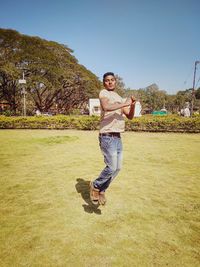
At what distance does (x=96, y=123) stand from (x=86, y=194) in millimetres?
15599

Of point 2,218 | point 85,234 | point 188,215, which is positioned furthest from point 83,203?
point 188,215

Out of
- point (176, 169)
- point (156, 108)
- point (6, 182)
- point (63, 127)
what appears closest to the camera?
point (6, 182)

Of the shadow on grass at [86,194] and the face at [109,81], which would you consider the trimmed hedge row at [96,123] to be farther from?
the face at [109,81]

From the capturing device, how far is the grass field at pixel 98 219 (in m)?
2.71

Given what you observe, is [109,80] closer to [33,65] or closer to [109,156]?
[109,156]

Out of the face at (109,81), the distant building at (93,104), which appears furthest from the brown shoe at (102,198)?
the distant building at (93,104)

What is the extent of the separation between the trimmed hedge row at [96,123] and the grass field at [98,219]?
1238 cm

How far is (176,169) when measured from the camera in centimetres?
678

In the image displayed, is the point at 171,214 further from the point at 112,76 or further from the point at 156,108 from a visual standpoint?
the point at 156,108

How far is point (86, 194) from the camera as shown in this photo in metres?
4.73

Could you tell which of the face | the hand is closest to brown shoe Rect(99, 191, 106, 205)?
the hand

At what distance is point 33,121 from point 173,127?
41.8 ft

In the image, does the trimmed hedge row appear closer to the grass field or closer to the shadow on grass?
the grass field

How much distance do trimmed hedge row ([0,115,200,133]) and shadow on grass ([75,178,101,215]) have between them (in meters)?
14.2
